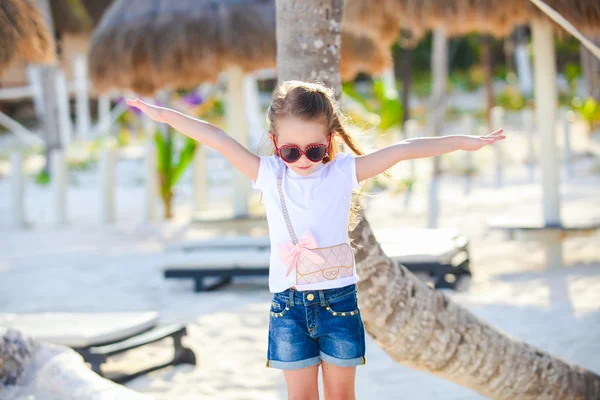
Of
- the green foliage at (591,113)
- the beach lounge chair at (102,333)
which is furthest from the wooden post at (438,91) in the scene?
the beach lounge chair at (102,333)

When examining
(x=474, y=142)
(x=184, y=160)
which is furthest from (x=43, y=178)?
(x=474, y=142)

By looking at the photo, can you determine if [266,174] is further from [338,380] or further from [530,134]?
[530,134]

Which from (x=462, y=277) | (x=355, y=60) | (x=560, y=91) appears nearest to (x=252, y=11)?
(x=355, y=60)

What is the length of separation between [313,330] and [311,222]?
12.8 inches

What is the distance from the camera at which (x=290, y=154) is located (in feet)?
6.97

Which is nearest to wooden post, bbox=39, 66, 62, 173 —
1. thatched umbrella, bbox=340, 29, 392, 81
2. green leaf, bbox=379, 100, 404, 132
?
green leaf, bbox=379, 100, 404, 132

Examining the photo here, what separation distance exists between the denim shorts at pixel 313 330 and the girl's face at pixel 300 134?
394 mm

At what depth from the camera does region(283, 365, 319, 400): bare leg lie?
220 centimetres

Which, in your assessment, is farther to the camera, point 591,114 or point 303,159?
point 591,114

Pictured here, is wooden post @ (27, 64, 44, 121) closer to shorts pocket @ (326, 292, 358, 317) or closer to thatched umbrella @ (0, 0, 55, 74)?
thatched umbrella @ (0, 0, 55, 74)

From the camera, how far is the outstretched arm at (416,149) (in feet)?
7.09

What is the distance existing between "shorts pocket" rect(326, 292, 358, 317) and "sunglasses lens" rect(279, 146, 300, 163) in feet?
1.45

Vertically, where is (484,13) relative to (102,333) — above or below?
above

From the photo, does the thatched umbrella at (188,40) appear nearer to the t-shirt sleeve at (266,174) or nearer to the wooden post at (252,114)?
the t-shirt sleeve at (266,174)
